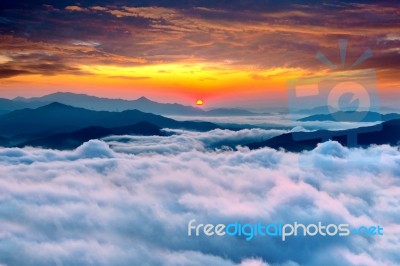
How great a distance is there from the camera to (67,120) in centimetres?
1980

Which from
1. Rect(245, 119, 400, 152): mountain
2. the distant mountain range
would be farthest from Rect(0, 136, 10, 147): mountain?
Rect(245, 119, 400, 152): mountain

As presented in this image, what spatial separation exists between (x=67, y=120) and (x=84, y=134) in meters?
3.38

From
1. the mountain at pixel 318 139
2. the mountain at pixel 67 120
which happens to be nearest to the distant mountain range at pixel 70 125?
the mountain at pixel 67 120

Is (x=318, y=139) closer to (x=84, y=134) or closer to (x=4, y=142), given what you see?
(x=84, y=134)

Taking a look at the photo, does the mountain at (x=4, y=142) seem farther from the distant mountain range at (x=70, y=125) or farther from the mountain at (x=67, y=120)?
the mountain at (x=67, y=120)

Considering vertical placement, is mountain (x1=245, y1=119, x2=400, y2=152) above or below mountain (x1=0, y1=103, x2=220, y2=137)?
below

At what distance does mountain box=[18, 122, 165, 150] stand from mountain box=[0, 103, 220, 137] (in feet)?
0.93

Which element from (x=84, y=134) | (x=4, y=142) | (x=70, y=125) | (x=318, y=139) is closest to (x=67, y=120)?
(x=70, y=125)

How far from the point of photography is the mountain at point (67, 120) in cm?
1648

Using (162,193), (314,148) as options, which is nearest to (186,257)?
(162,193)

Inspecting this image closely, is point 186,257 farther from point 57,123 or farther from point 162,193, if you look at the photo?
point 57,123

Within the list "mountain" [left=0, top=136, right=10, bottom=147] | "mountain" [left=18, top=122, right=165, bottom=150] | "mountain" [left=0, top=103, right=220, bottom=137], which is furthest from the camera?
"mountain" [left=18, top=122, right=165, bottom=150]

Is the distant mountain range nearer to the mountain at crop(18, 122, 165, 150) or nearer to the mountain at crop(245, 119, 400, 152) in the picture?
the mountain at crop(18, 122, 165, 150)

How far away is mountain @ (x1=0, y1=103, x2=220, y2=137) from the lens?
16.5 metres
